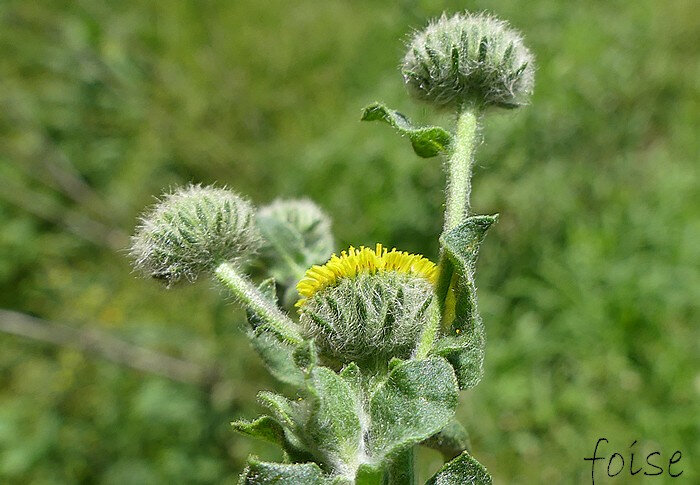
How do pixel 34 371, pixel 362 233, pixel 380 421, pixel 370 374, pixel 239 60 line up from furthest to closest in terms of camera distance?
pixel 239 60 < pixel 34 371 < pixel 362 233 < pixel 370 374 < pixel 380 421

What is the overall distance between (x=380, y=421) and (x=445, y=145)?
59 cm

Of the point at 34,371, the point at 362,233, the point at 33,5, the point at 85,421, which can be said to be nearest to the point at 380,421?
the point at 362,233

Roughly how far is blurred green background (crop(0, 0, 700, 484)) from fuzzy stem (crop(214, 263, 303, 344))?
6.65 ft

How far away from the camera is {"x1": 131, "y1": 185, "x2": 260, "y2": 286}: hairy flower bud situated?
143 centimetres

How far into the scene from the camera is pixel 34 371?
4.62 metres

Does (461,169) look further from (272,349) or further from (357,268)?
(272,349)

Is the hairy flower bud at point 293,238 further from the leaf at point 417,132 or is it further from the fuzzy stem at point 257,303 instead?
the leaf at point 417,132

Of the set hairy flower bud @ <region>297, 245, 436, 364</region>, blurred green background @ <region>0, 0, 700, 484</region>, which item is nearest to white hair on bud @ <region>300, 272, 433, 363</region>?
hairy flower bud @ <region>297, 245, 436, 364</region>

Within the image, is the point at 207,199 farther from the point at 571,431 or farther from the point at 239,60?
the point at 239,60

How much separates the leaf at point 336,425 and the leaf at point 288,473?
7 cm

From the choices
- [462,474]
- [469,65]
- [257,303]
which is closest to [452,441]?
[462,474]

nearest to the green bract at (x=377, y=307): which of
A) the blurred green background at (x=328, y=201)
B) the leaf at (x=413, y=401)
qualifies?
the leaf at (x=413, y=401)

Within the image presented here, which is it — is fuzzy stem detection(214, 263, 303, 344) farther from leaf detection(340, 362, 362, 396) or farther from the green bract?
leaf detection(340, 362, 362, 396)

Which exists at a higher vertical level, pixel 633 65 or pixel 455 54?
pixel 633 65
